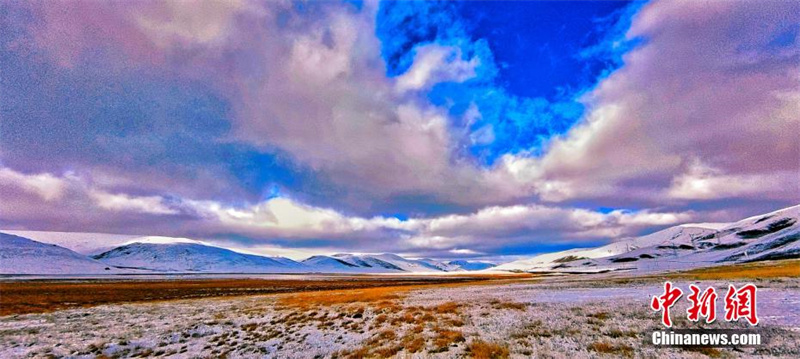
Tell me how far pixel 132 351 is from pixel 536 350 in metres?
23.7

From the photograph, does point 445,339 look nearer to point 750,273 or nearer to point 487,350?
point 487,350

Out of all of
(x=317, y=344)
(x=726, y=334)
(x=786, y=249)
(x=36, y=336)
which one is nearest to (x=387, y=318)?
(x=317, y=344)

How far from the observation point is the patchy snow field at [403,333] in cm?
1453

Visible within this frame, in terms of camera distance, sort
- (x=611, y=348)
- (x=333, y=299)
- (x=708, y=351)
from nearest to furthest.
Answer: (x=708, y=351) → (x=611, y=348) → (x=333, y=299)

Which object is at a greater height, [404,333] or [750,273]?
[404,333]

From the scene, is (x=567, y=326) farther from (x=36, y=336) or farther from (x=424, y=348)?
(x=36, y=336)

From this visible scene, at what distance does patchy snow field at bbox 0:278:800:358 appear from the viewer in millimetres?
14531

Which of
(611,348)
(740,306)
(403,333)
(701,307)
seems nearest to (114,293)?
(403,333)

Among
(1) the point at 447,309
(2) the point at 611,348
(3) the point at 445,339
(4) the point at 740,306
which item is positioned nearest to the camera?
(2) the point at 611,348

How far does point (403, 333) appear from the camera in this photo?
772 inches

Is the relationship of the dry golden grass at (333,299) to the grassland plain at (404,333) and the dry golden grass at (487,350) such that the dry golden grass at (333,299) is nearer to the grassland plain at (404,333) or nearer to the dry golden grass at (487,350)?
the grassland plain at (404,333)

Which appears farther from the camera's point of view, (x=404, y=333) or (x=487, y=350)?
(x=404, y=333)

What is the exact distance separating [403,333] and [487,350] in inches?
255

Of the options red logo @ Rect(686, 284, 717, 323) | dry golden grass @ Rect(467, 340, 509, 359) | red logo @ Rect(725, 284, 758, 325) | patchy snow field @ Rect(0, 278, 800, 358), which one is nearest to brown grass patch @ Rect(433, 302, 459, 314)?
patchy snow field @ Rect(0, 278, 800, 358)
